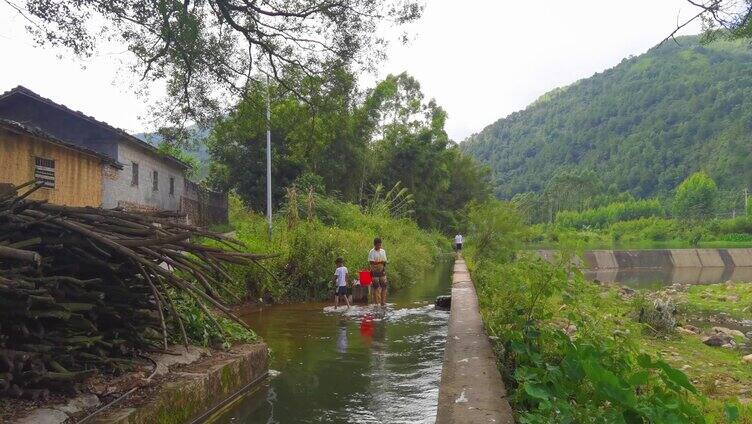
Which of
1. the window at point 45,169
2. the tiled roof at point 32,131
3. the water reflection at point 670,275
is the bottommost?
the water reflection at point 670,275

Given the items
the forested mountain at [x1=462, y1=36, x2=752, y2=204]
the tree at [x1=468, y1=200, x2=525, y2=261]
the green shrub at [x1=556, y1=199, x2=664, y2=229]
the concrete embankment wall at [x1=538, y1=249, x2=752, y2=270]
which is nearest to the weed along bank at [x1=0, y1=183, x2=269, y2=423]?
the tree at [x1=468, y1=200, x2=525, y2=261]

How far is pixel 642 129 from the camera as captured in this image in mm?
121938

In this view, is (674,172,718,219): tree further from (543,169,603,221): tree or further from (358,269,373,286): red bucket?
(358,269,373,286): red bucket

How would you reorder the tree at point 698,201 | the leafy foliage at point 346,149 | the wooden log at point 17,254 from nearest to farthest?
the wooden log at point 17,254 → the leafy foliage at point 346,149 → the tree at point 698,201

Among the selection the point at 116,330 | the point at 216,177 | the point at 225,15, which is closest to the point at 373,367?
the point at 116,330

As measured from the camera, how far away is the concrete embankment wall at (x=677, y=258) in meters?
43.2

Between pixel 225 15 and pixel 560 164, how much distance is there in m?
134

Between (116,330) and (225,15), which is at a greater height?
(225,15)

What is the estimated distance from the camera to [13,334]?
13.5 ft

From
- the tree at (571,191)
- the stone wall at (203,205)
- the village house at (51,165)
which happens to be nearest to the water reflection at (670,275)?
the stone wall at (203,205)

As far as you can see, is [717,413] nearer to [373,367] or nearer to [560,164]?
[373,367]

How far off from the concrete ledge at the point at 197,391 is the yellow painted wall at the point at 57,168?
28.2 feet

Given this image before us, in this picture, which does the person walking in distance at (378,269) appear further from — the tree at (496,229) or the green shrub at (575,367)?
the tree at (496,229)

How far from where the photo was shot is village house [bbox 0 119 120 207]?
1451 centimetres
